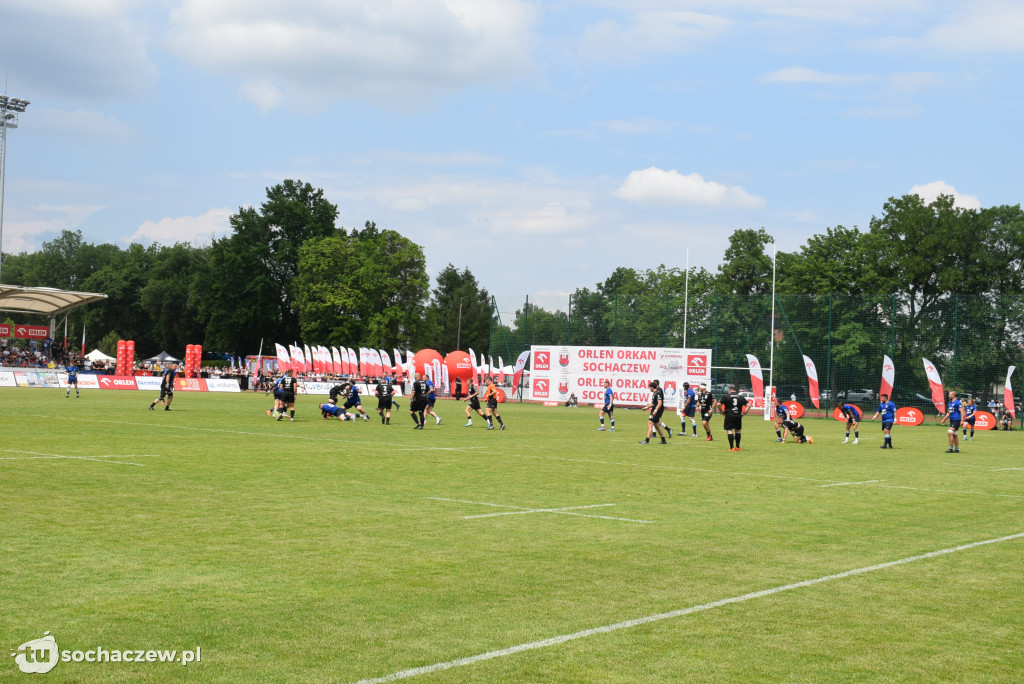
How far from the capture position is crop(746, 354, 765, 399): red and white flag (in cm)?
5228

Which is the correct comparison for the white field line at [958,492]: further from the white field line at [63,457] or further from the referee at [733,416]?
the white field line at [63,457]

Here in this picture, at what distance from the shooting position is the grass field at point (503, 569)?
6.59 meters

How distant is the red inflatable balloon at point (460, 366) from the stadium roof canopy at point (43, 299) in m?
31.0

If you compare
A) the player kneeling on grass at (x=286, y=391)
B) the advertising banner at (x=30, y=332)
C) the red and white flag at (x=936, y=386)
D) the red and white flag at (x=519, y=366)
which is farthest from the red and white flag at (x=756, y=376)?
the advertising banner at (x=30, y=332)

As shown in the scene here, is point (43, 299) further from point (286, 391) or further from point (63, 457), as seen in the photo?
point (63, 457)

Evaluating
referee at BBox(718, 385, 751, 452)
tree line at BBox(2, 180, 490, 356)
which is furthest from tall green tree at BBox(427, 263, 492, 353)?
referee at BBox(718, 385, 751, 452)

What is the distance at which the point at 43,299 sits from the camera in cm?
8250

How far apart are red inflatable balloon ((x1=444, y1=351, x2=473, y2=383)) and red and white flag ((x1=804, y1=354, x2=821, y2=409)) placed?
26055 millimetres

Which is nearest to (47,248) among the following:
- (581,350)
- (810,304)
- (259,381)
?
(259,381)

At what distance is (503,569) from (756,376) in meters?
45.1

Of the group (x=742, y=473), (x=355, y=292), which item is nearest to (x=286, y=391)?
(x=742, y=473)

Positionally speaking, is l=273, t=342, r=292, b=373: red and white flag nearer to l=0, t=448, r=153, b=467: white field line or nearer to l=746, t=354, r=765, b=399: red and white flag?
l=746, t=354, r=765, b=399: red and white flag

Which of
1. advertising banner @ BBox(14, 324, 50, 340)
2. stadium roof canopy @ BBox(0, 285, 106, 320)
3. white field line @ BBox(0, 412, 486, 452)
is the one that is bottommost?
white field line @ BBox(0, 412, 486, 452)

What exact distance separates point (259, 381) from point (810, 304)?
41062 mm
